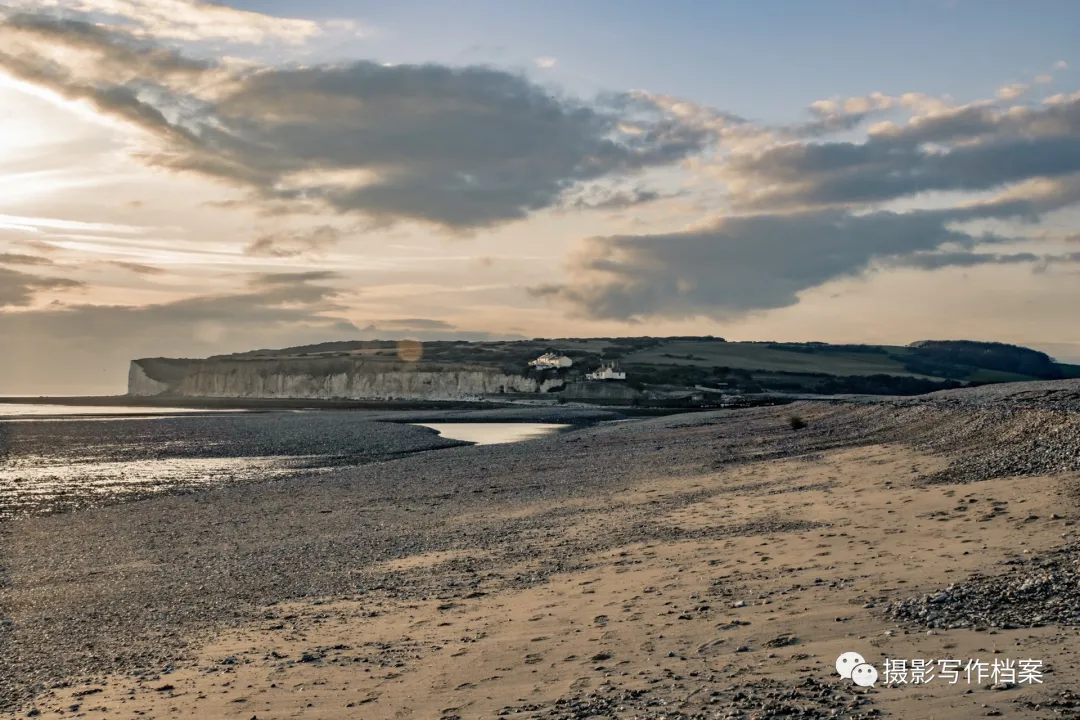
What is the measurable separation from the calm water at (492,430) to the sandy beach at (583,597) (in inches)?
1139

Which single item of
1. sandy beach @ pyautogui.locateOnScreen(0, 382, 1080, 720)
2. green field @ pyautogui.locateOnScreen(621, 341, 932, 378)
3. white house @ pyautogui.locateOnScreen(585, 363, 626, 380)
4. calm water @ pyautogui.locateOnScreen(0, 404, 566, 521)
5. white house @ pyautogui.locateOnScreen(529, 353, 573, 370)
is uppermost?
green field @ pyautogui.locateOnScreen(621, 341, 932, 378)

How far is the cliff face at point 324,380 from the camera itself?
143250 mm

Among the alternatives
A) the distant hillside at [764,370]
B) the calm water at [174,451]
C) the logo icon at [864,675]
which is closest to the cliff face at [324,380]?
the distant hillside at [764,370]

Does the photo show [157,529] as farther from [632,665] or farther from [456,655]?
[632,665]

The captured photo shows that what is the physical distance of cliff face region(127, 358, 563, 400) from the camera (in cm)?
14325

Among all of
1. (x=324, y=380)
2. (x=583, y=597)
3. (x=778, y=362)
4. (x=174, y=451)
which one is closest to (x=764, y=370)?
(x=778, y=362)

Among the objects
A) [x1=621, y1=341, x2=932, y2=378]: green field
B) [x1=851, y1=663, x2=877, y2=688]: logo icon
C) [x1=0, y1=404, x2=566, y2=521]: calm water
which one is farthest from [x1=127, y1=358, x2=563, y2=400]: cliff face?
[x1=851, y1=663, x2=877, y2=688]: logo icon

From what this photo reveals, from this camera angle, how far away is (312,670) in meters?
10.1

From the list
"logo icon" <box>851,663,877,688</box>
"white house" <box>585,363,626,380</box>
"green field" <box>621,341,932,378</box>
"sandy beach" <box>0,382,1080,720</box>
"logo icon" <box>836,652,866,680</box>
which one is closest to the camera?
"logo icon" <box>851,663,877,688</box>

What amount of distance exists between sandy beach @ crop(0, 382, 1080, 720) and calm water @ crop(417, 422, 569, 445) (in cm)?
2893

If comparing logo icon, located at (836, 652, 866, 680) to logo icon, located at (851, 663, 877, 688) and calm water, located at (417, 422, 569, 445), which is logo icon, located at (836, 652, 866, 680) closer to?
logo icon, located at (851, 663, 877, 688)

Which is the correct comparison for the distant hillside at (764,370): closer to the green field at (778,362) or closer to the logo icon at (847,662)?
the green field at (778,362)

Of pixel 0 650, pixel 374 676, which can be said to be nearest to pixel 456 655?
pixel 374 676

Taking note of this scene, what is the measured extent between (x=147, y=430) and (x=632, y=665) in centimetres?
5939
